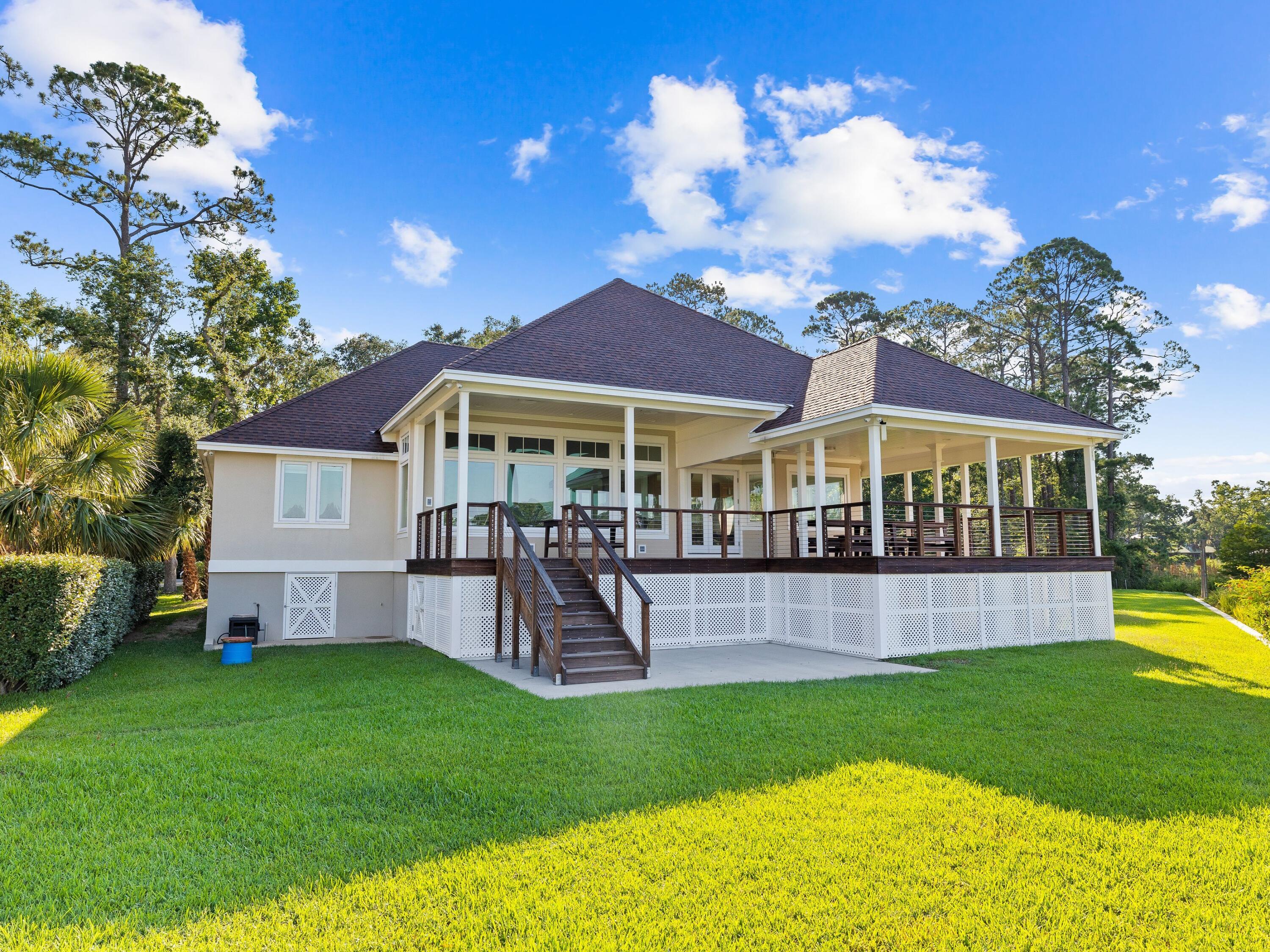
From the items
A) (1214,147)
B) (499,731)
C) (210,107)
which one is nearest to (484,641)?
(499,731)

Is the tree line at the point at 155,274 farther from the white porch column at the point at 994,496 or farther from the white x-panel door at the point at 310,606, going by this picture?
the white porch column at the point at 994,496

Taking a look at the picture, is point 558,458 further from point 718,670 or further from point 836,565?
point 718,670

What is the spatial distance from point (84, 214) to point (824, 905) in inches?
1146

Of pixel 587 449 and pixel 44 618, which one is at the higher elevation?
pixel 587 449

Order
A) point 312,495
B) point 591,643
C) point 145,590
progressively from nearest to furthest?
point 591,643 < point 312,495 < point 145,590

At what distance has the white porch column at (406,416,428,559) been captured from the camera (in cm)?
1297

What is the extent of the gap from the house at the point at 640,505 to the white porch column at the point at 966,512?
6.8 inches

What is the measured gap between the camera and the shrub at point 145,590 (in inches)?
583

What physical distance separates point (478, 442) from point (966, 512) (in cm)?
1011

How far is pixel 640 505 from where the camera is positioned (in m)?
15.4

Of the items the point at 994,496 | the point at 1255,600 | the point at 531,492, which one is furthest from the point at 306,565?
the point at 1255,600

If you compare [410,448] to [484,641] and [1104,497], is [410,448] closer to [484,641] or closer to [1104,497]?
[484,641]

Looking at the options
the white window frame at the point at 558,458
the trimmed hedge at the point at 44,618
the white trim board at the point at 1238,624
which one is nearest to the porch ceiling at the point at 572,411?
the white window frame at the point at 558,458

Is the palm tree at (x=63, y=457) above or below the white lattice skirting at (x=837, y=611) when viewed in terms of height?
above
